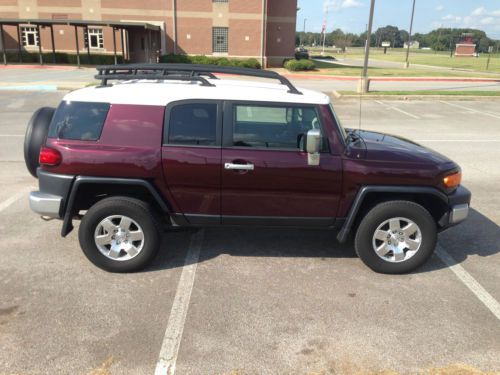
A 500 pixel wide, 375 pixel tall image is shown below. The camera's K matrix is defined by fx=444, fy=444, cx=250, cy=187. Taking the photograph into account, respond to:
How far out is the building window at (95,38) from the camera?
41156mm

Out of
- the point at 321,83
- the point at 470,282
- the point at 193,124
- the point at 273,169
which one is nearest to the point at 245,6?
the point at 321,83

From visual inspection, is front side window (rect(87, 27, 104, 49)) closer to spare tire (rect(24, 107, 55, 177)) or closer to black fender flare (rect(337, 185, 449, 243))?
spare tire (rect(24, 107, 55, 177))

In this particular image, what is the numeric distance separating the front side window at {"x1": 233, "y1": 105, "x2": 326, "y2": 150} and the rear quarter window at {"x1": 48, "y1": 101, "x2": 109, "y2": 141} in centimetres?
124

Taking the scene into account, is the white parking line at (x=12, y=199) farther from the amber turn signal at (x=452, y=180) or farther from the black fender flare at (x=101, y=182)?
the amber turn signal at (x=452, y=180)

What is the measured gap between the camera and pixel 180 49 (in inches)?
1582

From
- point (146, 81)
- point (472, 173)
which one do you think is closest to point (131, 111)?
point (146, 81)

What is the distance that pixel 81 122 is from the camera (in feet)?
13.5

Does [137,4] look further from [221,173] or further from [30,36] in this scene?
[221,173]

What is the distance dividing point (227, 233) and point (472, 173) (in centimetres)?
523

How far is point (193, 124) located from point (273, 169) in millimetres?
851

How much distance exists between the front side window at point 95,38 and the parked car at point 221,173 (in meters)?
41.1

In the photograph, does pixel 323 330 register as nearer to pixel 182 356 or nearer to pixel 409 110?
pixel 182 356

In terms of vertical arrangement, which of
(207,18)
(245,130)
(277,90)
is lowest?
(245,130)

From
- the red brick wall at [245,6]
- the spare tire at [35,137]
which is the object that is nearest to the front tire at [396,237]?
the spare tire at [35,137]
